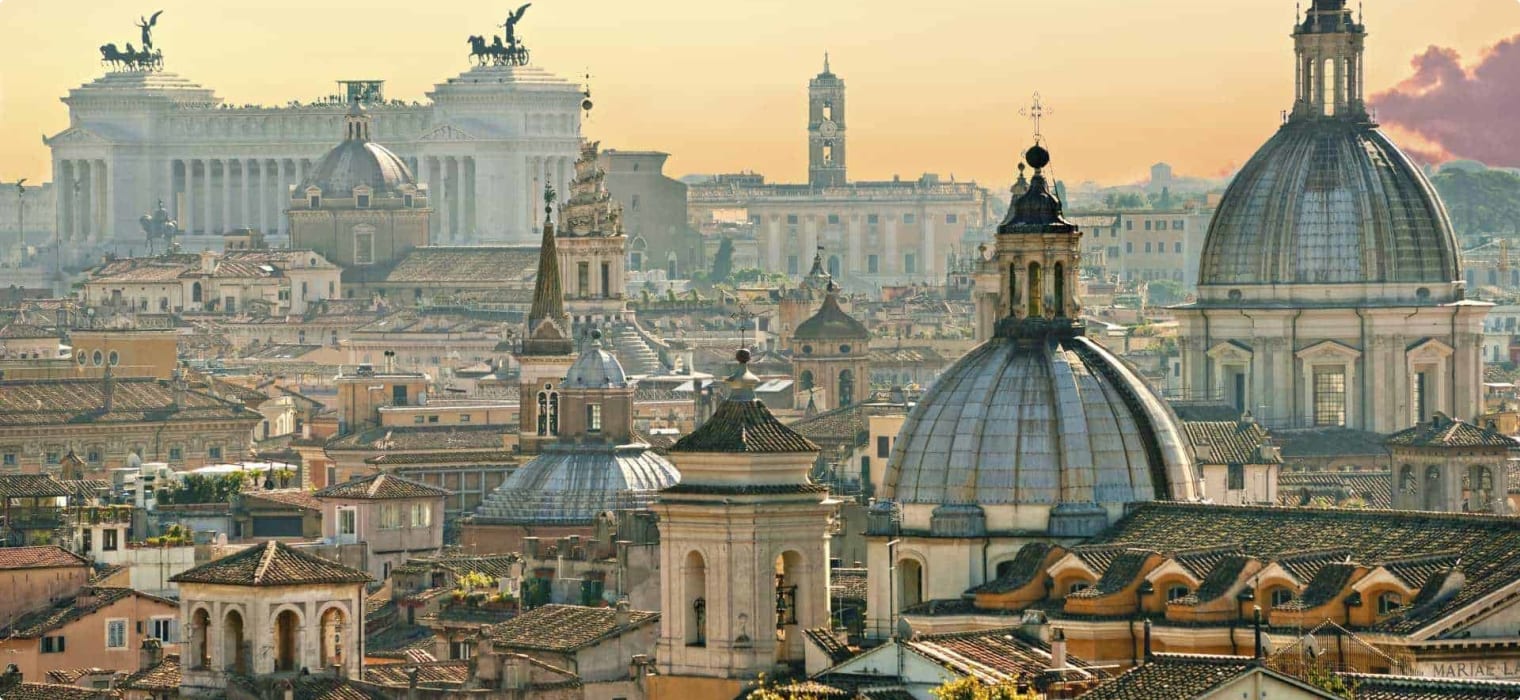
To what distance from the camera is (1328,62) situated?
101m

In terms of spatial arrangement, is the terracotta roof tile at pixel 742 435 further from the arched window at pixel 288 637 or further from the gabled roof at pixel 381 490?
the gabled roof at pixel 381 490

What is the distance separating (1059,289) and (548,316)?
1869 inches

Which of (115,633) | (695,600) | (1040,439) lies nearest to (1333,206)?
(115,633)

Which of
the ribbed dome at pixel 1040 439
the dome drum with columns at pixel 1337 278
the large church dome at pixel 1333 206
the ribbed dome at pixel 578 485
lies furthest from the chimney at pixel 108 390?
the ribbed dome at pixel 1040 439

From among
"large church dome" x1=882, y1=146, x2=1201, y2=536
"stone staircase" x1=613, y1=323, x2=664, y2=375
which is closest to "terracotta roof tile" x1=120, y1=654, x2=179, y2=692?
"large church dome" x1=882, y1=146, x2=1201, y2=536

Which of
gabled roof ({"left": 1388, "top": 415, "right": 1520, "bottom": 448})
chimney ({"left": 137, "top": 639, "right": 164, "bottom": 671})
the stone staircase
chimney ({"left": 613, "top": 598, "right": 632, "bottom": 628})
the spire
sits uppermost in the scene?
the spire

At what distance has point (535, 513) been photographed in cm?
9169

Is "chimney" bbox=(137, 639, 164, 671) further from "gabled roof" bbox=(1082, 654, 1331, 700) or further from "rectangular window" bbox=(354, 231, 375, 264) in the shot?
"rectangular window" bbox=(354, 231, 375, 264)

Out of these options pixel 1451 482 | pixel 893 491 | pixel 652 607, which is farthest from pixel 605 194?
pixel 893 491

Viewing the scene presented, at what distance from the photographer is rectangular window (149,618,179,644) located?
75.1 meters

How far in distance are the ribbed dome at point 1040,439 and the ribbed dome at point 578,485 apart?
98.4ft

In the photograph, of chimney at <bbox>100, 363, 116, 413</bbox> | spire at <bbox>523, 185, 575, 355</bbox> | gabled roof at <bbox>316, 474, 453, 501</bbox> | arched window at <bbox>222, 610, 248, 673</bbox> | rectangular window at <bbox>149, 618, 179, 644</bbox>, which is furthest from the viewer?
chimney at <bbox>100, 363, 116, 413</bbox>

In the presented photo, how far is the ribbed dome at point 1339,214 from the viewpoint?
9888 centimetres

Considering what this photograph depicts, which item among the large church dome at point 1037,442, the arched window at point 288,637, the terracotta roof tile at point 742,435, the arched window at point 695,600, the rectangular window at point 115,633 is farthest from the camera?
the rectangular window at point 115,633
